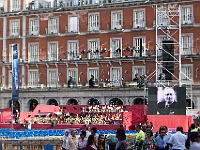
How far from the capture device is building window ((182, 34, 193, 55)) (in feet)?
220

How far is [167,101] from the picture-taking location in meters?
53.0

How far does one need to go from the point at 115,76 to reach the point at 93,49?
14.6 feet

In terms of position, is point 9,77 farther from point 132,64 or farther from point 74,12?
point 132,64

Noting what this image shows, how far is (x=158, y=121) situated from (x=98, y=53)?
84.5ft

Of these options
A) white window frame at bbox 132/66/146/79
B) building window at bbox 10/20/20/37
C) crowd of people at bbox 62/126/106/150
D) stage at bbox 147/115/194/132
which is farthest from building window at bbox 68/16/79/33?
crowd of people at bbox 62/126/106/150

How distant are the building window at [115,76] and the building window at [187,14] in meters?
9.71

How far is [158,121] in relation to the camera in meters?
48.1

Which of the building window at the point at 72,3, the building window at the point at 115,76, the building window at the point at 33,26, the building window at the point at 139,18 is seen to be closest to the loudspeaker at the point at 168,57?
the building window at the point at 139,18

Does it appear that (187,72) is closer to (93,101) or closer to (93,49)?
(93,101)

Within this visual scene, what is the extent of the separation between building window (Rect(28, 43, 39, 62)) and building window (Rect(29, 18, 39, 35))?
5.25ft

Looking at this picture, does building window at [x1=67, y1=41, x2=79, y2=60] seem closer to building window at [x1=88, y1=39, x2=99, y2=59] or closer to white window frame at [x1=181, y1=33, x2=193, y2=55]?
building window at [x1=88, y1=39, x2=99, y2=59]

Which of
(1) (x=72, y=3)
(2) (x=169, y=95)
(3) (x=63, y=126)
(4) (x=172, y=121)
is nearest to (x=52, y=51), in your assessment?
(1) (x=72, y=3)

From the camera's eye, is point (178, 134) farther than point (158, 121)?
No

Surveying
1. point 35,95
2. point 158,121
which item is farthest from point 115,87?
point 158,121
